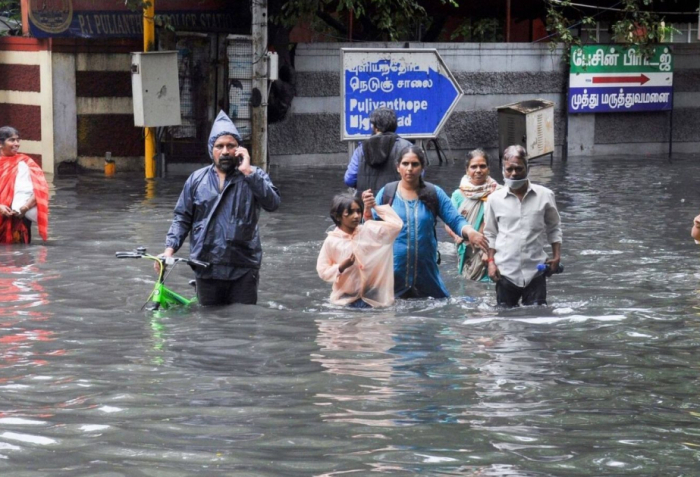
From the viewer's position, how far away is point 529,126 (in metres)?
21.3

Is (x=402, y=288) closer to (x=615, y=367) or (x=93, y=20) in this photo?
(x=615, y=367)

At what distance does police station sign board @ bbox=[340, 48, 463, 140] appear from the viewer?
15.1 m

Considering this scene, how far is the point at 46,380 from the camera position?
691 centimetres

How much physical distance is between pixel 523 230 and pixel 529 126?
42.6ft

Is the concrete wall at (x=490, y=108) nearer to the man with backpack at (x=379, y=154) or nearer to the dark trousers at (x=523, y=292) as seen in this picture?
the man with backpack at (x=379, y=154)

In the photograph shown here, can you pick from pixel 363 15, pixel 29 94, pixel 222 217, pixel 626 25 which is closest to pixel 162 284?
pixel 222 217

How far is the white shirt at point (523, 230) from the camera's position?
28.2 ft

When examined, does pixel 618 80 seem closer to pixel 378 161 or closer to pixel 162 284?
pixel 378 161

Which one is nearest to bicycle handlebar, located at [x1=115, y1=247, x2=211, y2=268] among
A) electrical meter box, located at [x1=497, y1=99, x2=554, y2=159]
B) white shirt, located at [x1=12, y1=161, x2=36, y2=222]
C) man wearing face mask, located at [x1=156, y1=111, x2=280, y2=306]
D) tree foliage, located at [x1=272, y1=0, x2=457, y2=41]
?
man wearing face mask, located at [x1=156, y1=111, x2=280, y2=306]

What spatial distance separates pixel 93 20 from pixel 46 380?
42.6ft

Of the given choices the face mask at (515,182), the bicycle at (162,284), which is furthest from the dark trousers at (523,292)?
the bicycle at (162,284)

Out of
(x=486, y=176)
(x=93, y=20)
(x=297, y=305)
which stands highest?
(x=93, y=20)

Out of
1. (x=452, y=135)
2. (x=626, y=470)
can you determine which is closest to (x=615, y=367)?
(x=626, y=470)

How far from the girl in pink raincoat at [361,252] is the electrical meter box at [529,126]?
41.7ft
